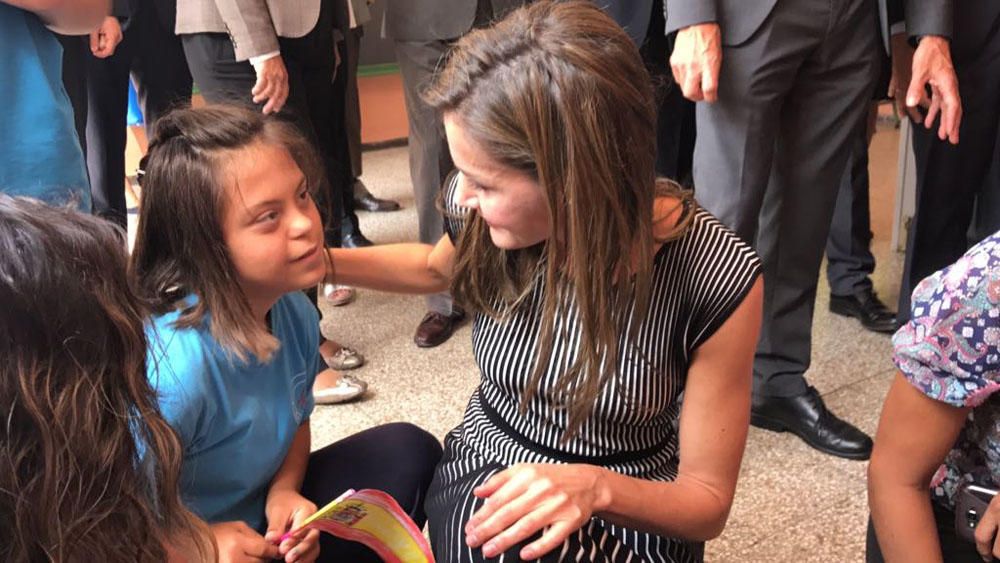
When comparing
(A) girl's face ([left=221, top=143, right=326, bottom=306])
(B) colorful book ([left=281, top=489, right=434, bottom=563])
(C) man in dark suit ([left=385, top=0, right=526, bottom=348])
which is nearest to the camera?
(B) colorful book ([left=281, top=489, right=434, bottom=563])

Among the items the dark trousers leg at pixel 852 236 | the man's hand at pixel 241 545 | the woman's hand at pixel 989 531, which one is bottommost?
the dark trousers leg at pixel 852 236

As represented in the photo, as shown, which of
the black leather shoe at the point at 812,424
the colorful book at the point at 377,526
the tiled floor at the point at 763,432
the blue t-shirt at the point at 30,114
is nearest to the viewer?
the colorful book at the point at 377,526

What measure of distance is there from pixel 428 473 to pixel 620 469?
0.28m

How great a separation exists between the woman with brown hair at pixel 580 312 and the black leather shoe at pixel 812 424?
700 millimetres

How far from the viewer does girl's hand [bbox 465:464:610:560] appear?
837mm

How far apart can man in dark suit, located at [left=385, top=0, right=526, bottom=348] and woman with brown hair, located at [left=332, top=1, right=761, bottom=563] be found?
1.02 metres

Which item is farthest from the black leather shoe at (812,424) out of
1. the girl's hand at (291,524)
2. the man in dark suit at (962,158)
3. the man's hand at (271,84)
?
the man's hand at (271,84)

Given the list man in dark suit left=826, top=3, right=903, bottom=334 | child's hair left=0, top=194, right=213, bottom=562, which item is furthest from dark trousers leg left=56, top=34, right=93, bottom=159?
man in dark suit left=826, top=3, right=903, bottom=334

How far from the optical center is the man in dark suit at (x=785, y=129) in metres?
1.48

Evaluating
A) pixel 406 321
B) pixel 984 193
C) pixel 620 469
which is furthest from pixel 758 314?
pixel 406 321

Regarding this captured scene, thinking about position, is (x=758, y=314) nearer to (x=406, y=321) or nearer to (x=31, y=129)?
(x=31, y=129)

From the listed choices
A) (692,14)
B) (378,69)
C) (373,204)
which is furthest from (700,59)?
(378,69)

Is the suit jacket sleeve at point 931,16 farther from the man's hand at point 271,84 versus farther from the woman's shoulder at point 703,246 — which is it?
the man's hand at point 271,84

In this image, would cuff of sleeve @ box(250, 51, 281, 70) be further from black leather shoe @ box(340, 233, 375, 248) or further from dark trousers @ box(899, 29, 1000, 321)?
dark trousers @ box(899, 29, 1000, 321)
